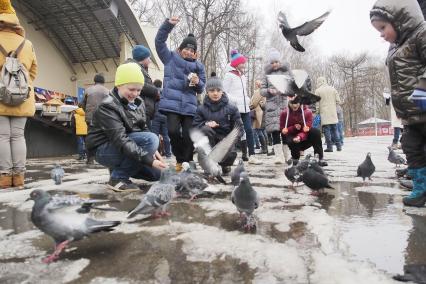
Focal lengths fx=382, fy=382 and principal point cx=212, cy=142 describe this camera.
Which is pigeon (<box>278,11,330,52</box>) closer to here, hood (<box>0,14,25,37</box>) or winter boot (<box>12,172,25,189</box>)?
hood (<box>0,14,25,37</box>)

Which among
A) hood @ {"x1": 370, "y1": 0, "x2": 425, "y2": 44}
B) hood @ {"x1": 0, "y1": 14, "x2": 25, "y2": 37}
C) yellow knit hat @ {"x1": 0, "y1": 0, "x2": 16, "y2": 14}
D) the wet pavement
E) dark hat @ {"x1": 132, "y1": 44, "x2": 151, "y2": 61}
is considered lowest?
the wet pavement

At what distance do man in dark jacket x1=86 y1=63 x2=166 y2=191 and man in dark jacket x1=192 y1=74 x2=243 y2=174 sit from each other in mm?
1403

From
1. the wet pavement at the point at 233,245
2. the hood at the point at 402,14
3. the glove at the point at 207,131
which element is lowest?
the wet pavement at the point at 233,245

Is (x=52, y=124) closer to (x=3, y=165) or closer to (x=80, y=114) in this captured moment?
(x=80, y=114)

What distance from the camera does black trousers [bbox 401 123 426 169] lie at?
3.52 meters

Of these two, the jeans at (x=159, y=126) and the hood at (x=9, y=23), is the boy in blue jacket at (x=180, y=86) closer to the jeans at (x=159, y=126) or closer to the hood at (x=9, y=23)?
the hood at (x=9, y=23)

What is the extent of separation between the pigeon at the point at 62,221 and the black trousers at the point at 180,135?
3.28 meters

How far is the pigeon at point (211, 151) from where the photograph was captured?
468 centimetres

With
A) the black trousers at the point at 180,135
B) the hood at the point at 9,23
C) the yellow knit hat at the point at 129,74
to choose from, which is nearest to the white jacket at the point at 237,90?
the black trousers at the point at 180,135

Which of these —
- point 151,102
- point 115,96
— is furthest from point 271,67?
point 115,96

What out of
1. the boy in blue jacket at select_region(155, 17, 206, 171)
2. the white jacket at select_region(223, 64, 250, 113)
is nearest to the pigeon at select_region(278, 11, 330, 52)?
the white jacket at select_region(223, 64, 250, 113)

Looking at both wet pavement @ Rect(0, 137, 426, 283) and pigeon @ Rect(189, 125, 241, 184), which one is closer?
wet pavement @ Rect(0, 137, 426, 283)

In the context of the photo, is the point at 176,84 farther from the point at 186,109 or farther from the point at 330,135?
the point at 330,135

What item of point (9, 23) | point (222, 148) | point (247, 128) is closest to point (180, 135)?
point (222, 148)
